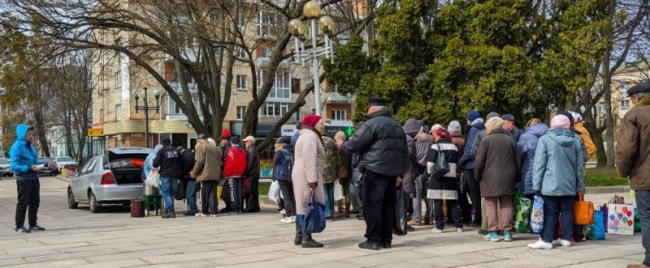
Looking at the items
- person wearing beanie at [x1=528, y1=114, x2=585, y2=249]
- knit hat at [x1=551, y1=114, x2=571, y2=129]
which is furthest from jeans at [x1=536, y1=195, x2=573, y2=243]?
knit hat at [x1=551, y1=114, x2=571, y2=129]

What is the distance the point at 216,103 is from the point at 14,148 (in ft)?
39.9

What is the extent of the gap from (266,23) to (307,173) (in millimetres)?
16166

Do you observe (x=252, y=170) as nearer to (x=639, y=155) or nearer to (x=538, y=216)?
(x=538, y=216)

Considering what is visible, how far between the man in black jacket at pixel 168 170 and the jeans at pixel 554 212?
8.08 metres

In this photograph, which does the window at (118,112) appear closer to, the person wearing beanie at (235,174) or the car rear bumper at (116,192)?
the car rear bumper at (116,192)

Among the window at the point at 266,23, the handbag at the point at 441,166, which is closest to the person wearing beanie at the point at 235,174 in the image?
the handbag at the point at 441,166

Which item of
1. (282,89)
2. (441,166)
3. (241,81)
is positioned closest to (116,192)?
(441,166)

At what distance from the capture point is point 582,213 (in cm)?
871

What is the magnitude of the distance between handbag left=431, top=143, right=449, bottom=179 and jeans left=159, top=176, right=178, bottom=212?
6.32m

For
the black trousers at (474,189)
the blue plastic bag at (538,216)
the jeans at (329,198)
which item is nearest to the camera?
the blue plastic bag at (538,216)

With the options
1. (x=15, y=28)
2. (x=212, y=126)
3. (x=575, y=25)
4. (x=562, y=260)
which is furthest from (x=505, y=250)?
(x=212, y=126)

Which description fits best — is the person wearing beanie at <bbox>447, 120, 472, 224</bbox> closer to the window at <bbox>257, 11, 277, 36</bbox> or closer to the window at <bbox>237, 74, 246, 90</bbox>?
the window at <bbox>257, 11, 277, 36</bbox>

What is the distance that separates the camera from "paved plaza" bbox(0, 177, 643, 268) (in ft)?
25.3

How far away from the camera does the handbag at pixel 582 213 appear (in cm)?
870
